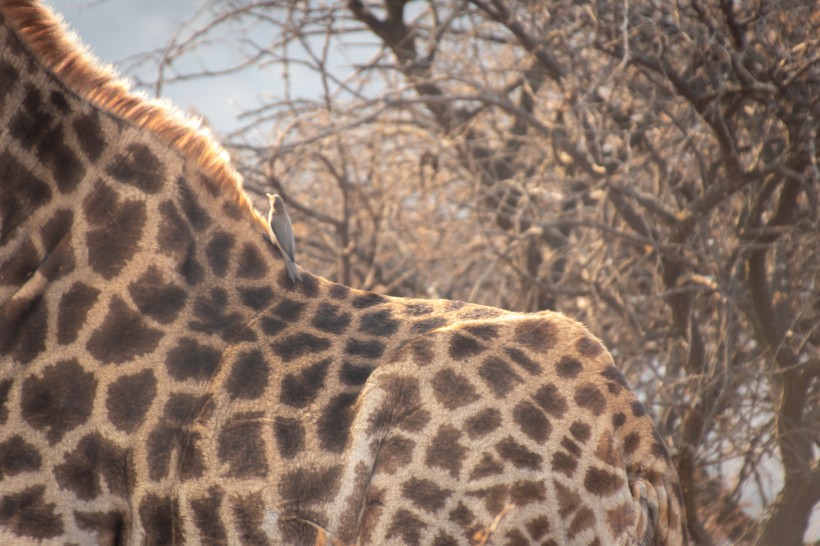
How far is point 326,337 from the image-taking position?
9.77ft

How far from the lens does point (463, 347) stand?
2834 mm

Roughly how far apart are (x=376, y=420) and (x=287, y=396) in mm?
284

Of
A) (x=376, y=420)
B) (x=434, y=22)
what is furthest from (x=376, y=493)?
(x=434, y=22)

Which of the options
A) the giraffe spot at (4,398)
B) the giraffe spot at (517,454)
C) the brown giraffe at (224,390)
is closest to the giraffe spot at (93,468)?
the brown giraffe at (224,390)

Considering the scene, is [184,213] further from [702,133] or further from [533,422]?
[702,133]

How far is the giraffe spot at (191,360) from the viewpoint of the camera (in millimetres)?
2855

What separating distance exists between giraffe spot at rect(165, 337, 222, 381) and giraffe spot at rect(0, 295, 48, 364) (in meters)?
0.37

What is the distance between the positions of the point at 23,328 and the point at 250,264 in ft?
2.29

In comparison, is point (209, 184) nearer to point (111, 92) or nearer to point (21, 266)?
point (111, 92)

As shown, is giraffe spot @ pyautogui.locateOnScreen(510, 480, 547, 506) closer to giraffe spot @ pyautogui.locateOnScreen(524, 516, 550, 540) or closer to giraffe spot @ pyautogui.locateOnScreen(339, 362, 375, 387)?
giraffe spot @ pyautogui.locateOnScreen(524, 516, 550, 540)

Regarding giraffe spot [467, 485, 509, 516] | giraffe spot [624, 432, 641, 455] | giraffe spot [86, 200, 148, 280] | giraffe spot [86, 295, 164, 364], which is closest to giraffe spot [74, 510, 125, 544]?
giraffe spot [86, 295, 164, 364]

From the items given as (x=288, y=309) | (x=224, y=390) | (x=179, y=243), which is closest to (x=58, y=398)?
(x=224, y=390)

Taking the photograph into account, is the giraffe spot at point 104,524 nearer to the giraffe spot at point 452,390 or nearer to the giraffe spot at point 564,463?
the giraffe spot at point 452,390

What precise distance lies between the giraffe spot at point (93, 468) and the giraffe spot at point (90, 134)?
87 centimetres
